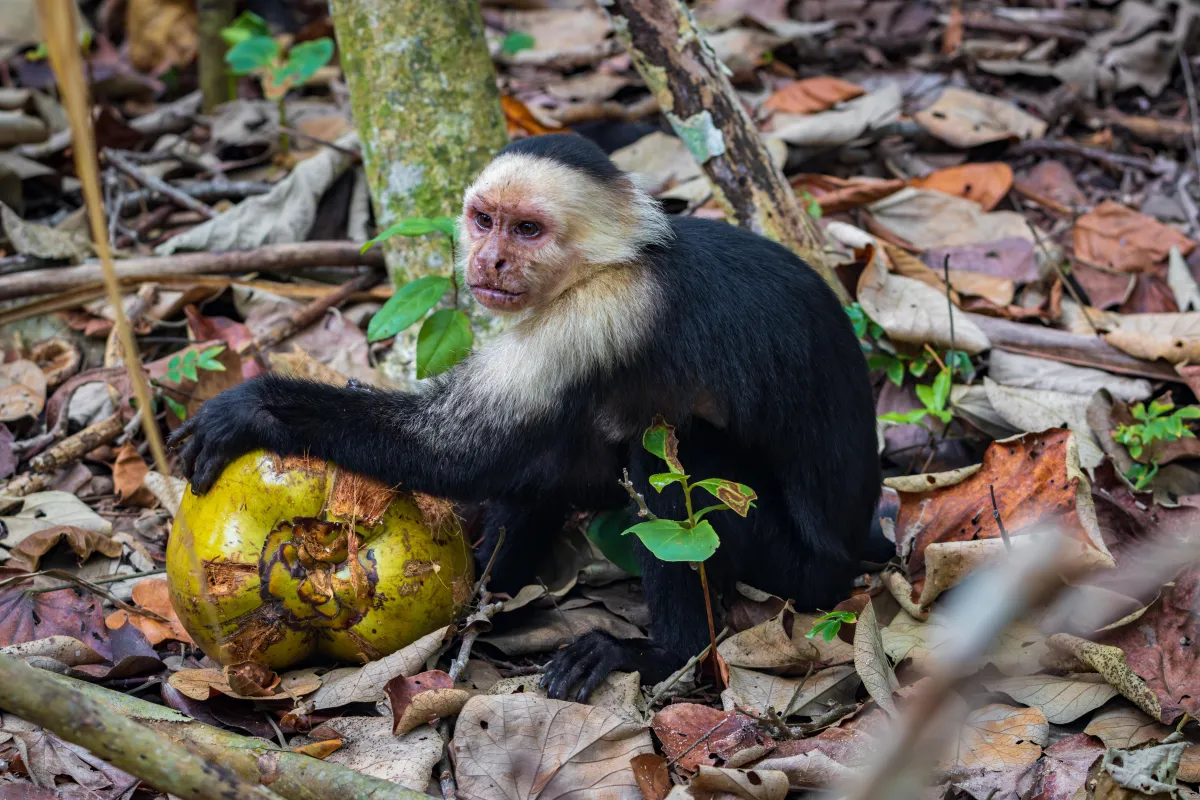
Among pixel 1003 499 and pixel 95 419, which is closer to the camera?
pixel 1003 499

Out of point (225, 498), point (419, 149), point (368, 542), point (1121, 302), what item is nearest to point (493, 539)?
point (368, 542)

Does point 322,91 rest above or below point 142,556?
above

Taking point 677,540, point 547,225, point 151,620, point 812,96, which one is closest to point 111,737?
point 677,540

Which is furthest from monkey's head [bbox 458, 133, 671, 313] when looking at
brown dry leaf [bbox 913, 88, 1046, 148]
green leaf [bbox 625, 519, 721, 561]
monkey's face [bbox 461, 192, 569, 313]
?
brown dry leaf [bbox 913, 88, 1046, 148]

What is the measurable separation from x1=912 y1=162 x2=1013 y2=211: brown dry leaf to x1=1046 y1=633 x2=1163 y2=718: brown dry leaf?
10.4 feet

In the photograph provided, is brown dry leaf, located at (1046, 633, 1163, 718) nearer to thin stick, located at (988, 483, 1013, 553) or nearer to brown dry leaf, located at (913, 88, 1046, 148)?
thin stick, located at (988, 483, 1013, 553)

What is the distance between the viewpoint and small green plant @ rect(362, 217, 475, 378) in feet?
12.2

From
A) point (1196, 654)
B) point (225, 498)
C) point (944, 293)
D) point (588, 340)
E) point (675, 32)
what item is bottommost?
point (1196, 654)

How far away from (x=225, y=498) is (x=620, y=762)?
1285mm

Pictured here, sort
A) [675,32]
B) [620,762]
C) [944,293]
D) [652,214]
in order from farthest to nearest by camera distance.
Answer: [944,293]
[675,32]
[652,214]
[620,762]

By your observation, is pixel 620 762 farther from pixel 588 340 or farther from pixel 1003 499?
pixel 1003 499

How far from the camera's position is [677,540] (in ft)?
9.29

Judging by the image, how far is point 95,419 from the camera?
4457 mm

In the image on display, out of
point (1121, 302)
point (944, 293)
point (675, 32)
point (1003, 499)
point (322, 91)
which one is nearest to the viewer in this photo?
point (1003, 499)
